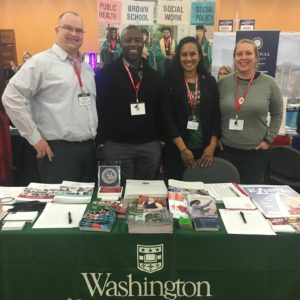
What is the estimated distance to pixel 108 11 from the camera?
122 inches

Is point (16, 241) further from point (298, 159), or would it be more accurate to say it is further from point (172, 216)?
point (298, 159)

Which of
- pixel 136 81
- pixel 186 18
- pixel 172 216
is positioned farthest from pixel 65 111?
pixel 186 18

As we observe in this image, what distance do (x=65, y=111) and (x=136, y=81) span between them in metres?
0.56

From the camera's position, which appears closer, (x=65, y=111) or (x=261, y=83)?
(x=65, y=111)

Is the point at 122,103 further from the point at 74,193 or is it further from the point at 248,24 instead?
the point at 248,24

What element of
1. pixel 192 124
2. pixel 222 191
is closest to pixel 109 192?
pixel 222 191

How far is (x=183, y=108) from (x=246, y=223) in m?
1.11

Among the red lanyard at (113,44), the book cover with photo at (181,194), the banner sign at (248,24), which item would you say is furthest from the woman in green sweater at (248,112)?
the banner sign at (248,24)

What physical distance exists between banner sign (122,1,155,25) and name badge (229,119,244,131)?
1.39 m

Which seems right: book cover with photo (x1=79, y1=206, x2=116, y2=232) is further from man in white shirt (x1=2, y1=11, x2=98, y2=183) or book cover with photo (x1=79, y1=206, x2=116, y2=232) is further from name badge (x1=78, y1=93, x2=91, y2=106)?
name badge (x1=78, y1=93, x2=91, y2=106)

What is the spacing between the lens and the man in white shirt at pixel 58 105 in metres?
2.05

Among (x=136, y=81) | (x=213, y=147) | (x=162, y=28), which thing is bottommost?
(x=213, y=147)

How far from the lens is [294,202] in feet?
5.60

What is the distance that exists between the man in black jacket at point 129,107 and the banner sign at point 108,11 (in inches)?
34.6
